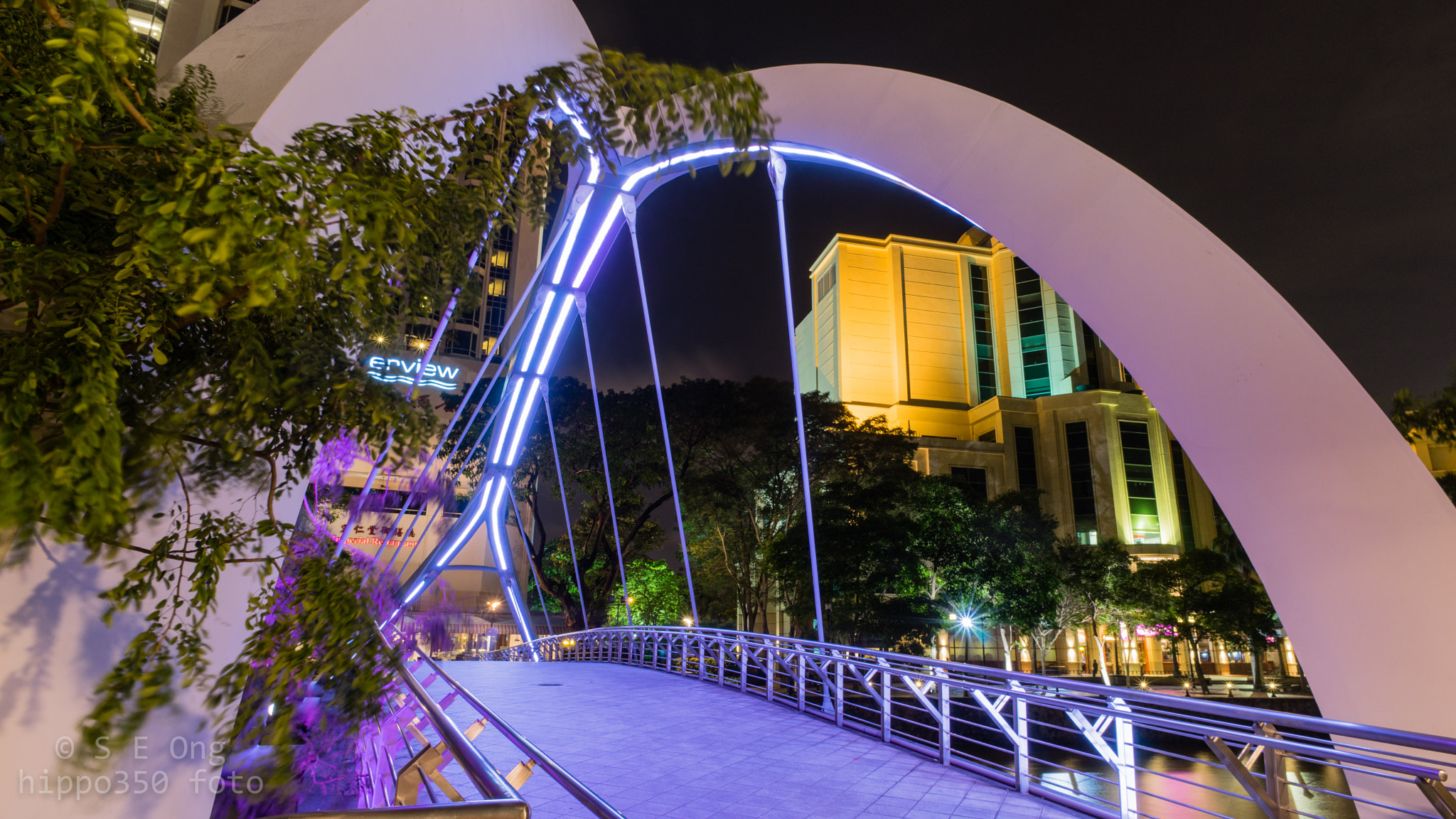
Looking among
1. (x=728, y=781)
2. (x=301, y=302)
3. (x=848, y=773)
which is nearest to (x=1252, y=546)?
(x=848, y=773)

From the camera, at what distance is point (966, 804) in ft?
15.0

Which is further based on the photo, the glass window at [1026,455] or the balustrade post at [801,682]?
the glass window at [1026,455]

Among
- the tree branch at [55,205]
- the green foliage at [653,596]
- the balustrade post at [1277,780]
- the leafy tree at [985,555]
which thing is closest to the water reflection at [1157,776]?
the leafy tree at [985,555]

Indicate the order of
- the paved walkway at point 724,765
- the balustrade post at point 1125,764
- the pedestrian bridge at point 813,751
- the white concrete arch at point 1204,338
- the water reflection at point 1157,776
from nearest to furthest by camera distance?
the pedestrian bridge at point 813,751
the white concrete arch at point 1204,338
the balustrade post at point 1125,764
the paved walkway at point 724,765
the water reflection at point 1157,776

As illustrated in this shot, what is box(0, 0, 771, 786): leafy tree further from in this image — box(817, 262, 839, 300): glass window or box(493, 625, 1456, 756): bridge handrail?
box(817, 262, 839, 300): glass window

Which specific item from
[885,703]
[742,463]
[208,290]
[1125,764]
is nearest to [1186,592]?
[742,463]

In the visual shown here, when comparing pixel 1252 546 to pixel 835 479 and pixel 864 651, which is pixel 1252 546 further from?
pixel 835 479

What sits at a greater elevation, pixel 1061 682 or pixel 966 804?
pixel 1061 682

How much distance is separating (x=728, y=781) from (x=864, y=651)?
79.5 inches

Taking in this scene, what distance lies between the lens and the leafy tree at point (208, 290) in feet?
4.02

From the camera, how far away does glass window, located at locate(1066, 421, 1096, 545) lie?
4434 cm

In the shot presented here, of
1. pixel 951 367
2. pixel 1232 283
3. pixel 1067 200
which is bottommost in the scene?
pixel 1232 283

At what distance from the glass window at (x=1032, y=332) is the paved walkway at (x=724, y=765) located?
51808 millimetres

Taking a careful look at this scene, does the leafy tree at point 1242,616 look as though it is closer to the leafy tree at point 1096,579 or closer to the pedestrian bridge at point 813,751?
the leafy tree at point 1096,579
